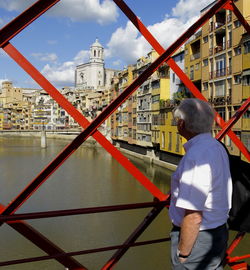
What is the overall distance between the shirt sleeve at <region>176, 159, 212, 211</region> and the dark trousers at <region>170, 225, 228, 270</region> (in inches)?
9.5

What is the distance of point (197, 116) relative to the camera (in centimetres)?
160

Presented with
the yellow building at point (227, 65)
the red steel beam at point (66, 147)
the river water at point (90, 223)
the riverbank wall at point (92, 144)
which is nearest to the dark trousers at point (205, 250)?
the red steel beam at point (66, 147)

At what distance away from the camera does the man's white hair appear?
1.60 meters

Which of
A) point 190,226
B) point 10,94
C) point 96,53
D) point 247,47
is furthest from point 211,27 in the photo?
point 96,53

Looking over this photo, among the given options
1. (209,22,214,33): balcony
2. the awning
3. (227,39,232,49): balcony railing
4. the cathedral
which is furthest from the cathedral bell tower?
the awning

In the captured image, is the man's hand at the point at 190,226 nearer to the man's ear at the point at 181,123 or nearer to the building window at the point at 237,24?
the man's ear at the point at 181,123

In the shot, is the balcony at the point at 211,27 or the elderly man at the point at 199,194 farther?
the balcony at the point at 211,27

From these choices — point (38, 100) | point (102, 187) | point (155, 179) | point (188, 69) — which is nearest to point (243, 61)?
point (188, 69)

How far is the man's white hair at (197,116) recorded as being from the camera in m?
1.60

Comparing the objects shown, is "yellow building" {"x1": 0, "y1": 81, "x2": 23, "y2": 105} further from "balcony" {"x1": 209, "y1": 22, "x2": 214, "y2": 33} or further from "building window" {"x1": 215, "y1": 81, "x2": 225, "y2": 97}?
"building window" {"x1": 215, "y1": 81, "x2": 225, "y2": 97}

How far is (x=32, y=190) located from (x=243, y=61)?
55.1 feet

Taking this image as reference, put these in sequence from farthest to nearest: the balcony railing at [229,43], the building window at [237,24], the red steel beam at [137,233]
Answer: the balcony railing at [229,43], the building window at [237,24], the red steel beam at [137,233]

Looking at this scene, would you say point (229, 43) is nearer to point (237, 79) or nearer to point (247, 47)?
point (247, 47)

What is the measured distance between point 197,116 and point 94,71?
119m
